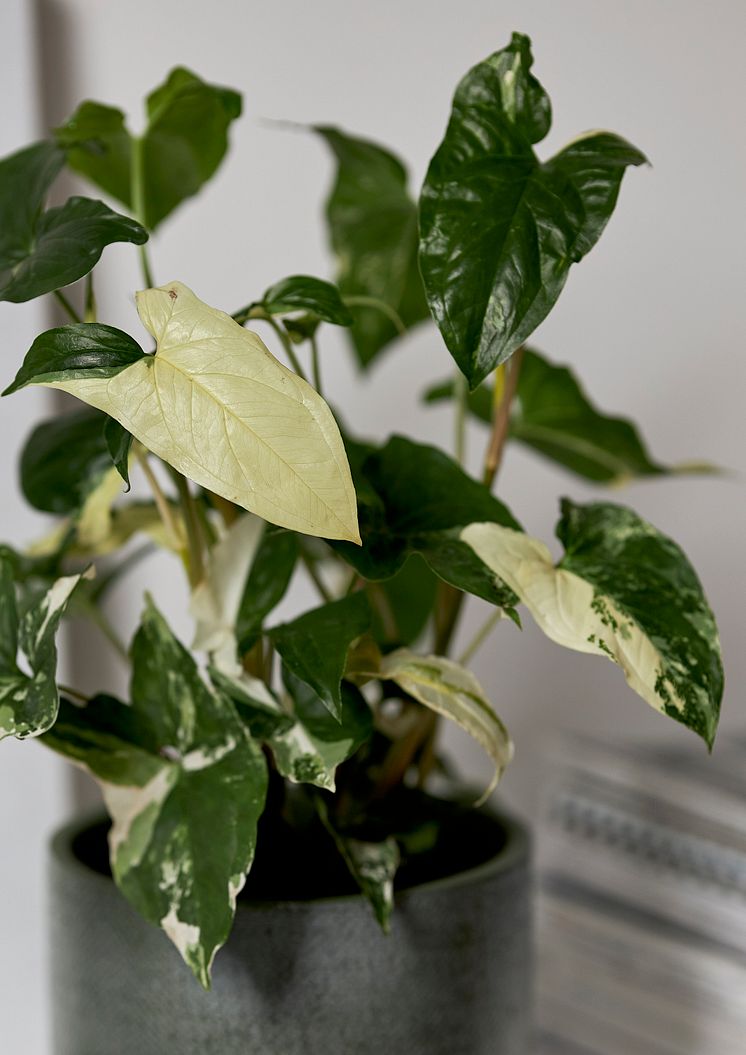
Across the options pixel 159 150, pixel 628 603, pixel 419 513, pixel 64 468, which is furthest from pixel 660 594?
pixel 159 150

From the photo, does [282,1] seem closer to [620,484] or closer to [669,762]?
[620,484]

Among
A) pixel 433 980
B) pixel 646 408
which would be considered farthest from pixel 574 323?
pixel 433 980

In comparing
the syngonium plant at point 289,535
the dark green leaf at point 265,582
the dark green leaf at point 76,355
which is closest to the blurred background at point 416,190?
the syngonium plant at point 289,535

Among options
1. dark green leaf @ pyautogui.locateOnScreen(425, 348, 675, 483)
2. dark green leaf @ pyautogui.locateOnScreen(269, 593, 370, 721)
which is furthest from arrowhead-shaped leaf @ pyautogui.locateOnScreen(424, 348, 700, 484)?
dark green leaf @ pyautogui.locateOnScreen(269, 593, 370, 721)

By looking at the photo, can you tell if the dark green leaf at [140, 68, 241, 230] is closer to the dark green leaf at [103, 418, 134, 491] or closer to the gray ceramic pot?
the dark green leaf at [103, 418, 134, 491]

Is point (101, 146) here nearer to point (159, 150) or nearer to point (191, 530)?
point (159, 150)
